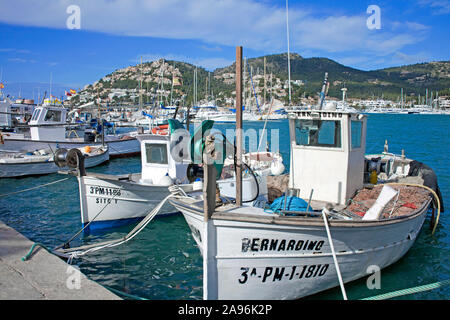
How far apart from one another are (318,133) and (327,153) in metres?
0.57

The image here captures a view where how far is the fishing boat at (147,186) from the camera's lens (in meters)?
11.1

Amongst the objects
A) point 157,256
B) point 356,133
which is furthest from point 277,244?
point 157,256

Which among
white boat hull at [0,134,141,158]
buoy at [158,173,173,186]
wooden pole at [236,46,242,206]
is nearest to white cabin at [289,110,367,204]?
wooden pole at [236,46,242,206]

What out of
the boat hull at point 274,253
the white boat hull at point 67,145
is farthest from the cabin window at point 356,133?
the white boat hull at point 67,145

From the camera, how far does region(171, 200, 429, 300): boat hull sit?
18.0 feet

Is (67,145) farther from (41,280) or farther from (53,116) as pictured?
(41,280)

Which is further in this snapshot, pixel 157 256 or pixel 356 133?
pixel 157 256

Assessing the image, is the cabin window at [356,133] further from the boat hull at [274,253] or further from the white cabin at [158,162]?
the white cabin at [158,162]

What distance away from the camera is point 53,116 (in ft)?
81.0

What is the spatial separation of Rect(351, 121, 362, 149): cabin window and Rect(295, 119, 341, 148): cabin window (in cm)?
41

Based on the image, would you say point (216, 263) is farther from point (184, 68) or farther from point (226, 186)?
point (184, 68)

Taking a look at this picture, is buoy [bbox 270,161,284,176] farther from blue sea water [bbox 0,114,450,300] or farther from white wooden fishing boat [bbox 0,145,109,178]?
white wooden fishing boat [bbox 0,145,109,178]
